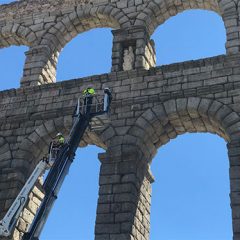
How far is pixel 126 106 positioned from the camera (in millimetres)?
14820

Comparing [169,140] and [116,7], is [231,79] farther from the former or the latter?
[116,7]

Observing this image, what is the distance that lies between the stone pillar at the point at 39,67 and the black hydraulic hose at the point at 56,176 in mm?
5443

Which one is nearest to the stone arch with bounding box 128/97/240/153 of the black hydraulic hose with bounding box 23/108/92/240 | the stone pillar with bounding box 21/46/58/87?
the black hydraulic hose with bounding box 23/108/92/240

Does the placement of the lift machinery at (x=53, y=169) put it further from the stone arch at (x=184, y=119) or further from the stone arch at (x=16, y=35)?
the stone arch at (x=16, y=35)

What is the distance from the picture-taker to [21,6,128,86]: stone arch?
674 inches

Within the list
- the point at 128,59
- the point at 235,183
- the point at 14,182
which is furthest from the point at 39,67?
the point at 235,183

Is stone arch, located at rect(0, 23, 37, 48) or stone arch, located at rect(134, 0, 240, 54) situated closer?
stone arch, located at rect(134, 0, 240, 54)

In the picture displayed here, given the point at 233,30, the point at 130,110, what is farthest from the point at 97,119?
the point at 233,30

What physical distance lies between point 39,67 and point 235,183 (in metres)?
7.92

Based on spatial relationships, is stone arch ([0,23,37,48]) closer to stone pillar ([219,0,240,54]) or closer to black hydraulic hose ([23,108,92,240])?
stone pillar ([219,0,240,54])

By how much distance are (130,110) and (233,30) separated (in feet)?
13.2

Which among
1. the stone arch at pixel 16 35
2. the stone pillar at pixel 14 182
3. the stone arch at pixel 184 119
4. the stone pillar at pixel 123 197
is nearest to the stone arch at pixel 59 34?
the stone arch at pixel 16 35

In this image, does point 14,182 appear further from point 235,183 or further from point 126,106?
point 235,183

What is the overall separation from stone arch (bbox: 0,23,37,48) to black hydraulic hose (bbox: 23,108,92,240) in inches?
283
